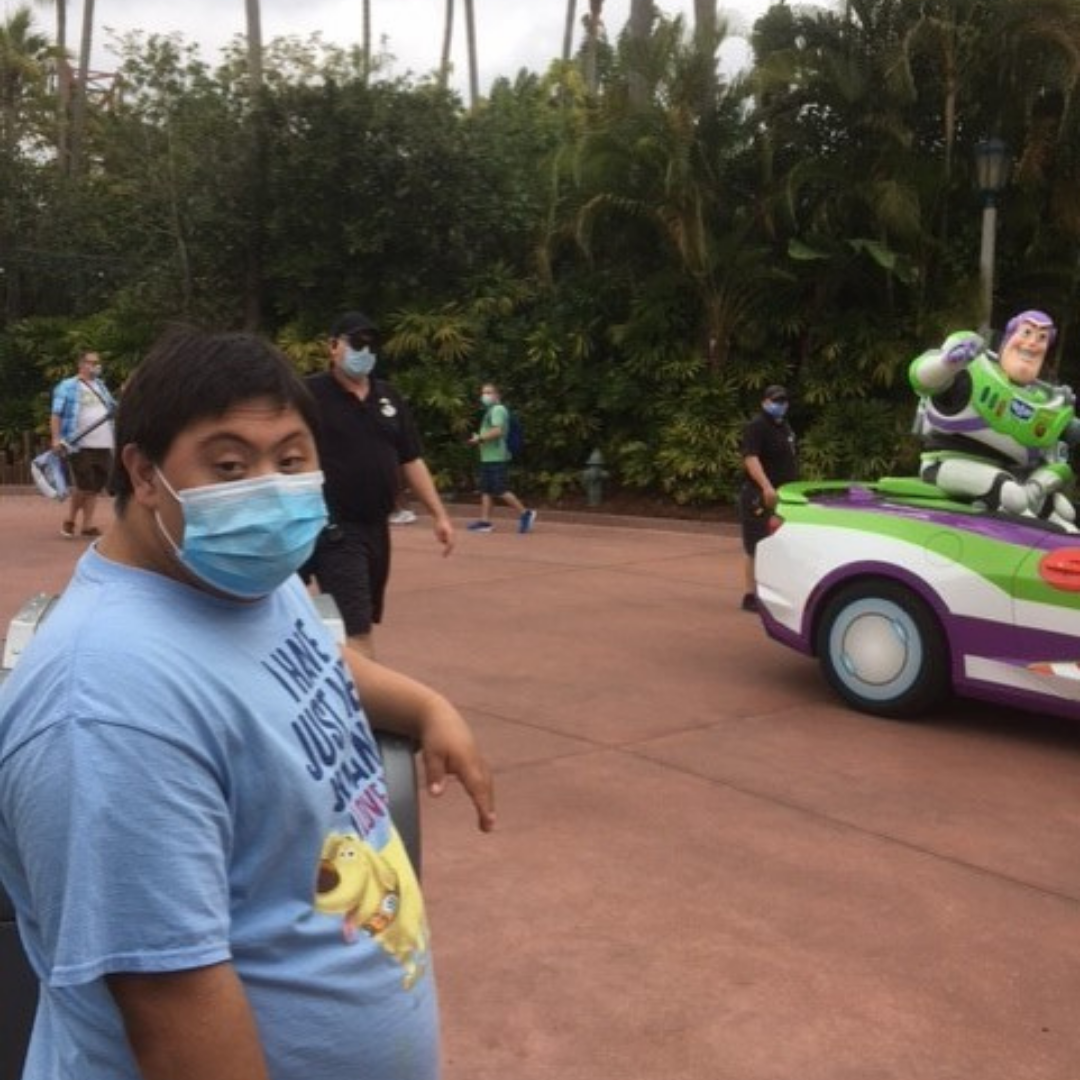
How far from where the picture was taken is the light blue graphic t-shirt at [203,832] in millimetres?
1214

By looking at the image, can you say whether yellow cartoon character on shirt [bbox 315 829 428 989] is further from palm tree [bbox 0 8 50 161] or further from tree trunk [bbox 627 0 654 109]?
palm tree [bbox 0 8 50 161]

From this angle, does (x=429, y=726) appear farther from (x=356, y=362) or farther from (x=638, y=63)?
(x=638, y=63)

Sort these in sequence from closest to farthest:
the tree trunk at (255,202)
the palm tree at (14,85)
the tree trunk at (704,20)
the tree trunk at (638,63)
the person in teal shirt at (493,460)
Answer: the person in teal shirt at (493,460) → the tree trunk at (704,20) → the tree trunk at (638,63) → the tree trunk at (255,202) → the palm tree at (14,85)

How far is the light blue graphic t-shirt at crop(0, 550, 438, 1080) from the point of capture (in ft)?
3.98

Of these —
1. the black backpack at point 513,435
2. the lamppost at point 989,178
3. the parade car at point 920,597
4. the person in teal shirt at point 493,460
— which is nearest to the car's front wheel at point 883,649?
the parade car at point 920,597

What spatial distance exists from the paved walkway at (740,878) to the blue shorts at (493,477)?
656 centimetres

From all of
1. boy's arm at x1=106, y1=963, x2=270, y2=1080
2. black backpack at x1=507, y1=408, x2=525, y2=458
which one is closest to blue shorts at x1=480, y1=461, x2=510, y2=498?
black backpack at x1=507, y1=408, x2=525, y2=458

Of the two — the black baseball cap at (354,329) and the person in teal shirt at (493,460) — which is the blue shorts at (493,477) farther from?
the black baseball cap at (354,329)

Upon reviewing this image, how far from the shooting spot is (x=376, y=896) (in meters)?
1.51

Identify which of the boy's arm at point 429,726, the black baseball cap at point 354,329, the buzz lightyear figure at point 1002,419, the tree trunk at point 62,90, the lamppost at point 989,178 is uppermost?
the tree trunk at point 62,90

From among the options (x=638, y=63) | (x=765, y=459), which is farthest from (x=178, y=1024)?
(x=638, y=63)

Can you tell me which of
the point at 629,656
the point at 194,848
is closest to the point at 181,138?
the point at 629,656

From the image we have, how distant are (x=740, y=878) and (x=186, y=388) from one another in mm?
3225

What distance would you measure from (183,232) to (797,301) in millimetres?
9615
